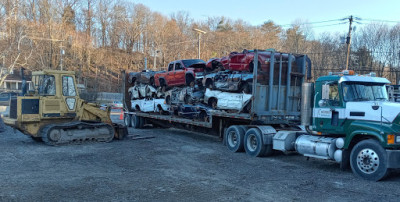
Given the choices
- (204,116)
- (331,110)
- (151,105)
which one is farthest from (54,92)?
(331,110)

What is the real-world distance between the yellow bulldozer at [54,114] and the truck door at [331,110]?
26.0 ft

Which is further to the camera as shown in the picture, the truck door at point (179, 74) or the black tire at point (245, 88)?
the truck door at point (179, 74)

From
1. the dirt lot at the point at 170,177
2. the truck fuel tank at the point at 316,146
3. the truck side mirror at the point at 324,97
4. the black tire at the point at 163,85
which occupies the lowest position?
the dirt lot at the point at 170,177

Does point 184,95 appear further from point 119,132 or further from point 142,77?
point 142,77

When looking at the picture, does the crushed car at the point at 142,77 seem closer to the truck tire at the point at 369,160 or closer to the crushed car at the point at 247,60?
the crushed car at the point at 247,60

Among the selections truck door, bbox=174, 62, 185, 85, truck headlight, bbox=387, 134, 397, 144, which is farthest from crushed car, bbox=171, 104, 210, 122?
truck headlight, bbox=387, 134, 397, 144

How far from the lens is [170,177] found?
7.51 metres

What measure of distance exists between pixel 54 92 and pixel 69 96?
54 centimetres

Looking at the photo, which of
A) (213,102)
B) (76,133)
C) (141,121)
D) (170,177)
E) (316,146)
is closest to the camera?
(170,177)

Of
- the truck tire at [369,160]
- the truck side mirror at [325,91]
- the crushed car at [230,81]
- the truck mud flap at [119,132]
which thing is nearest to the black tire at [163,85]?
the truck mud flap at [119,132]

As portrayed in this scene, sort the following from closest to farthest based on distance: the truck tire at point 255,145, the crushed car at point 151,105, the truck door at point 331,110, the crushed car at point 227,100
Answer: the truck door at point 331,110 → the truck tire at point 255,145 → the crushed car at point 227,100 → the crushed car at point 151,105

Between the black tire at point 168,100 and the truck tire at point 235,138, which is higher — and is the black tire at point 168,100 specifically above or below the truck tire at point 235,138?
above

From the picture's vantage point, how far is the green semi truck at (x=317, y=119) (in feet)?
24.0

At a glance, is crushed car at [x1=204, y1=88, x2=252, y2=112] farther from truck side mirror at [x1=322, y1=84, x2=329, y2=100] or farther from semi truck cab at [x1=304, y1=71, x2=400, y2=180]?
truck side mirror at [x1=322, y1=84, x2=329, y2=100]
